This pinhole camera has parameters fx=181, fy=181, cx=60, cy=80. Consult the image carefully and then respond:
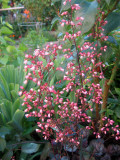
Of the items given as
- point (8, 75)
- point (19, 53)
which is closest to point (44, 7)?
point (19, 53)

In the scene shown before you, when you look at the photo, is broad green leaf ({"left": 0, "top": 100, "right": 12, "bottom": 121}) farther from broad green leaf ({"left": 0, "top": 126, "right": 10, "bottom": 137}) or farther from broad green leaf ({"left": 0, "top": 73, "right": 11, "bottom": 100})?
broad green leaf ({"left": 0, "top": 73, "right": 11, "bottom": 100})

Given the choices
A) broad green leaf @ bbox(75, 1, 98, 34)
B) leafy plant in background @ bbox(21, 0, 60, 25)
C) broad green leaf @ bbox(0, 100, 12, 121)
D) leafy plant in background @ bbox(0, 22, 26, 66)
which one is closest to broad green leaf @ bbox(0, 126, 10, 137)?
broad green leaf @ bbox(0, 100, 12, 121)

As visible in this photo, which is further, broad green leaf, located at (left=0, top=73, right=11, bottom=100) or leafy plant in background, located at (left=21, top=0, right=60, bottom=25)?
leafy plant in background, located at (left=21, top=0, right=60, bottom=25)

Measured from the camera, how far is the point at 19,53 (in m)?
2.56

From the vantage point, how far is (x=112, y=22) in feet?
2.59

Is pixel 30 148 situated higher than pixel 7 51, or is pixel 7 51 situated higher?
pixel 7 51

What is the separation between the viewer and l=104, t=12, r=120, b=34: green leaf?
2.55ft

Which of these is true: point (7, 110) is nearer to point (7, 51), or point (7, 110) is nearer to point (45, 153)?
point (45, 153)

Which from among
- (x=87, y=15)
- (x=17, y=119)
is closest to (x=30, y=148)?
(x=17, y=119)

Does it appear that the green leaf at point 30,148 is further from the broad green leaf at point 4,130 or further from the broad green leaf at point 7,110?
the broad green leaf at point 7,110

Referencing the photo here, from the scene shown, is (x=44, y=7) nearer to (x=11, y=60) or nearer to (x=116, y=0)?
(x=11, y=60)

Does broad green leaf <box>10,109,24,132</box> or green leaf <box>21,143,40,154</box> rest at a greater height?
broad green leaf <box>10,109,24,132</box>

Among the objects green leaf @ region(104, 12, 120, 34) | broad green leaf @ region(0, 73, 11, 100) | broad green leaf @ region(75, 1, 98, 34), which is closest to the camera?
broad green leaf @ region(75, 1, 98, 34)

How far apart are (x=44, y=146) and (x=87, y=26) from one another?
0.88 meters
